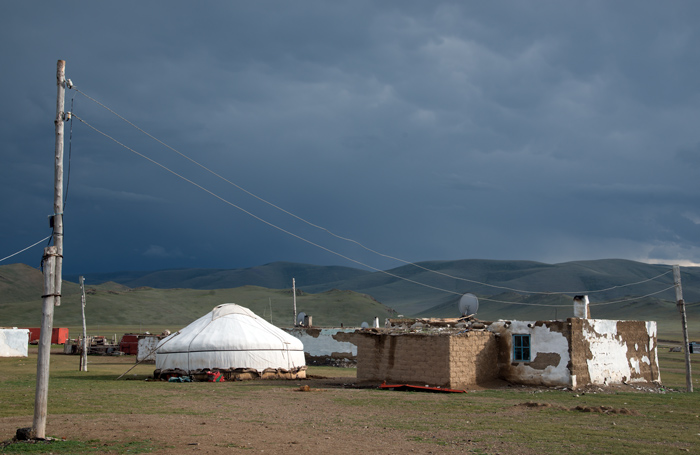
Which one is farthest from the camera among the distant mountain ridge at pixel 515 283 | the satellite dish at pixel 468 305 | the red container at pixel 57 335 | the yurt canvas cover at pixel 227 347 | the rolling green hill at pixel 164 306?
the distant mountain ridge at pixel 515 283

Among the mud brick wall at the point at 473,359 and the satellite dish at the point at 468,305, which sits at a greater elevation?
the satellite dish at the point at 468,305

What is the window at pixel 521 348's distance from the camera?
1908 centimetres

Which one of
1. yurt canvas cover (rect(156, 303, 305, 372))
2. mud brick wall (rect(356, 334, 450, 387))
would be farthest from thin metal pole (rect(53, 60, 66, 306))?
yurt canvas cover (rect(156, 303, 305, 372))

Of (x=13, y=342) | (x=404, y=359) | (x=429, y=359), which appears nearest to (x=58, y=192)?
(x=429, y=359)

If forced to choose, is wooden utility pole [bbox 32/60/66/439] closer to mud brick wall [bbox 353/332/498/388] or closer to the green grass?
the green grass

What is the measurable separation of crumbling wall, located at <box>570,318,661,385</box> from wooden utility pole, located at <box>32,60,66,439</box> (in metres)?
14.4

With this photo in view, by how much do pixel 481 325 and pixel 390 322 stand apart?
3.43m

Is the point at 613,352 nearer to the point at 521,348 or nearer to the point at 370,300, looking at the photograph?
the point at 521,348

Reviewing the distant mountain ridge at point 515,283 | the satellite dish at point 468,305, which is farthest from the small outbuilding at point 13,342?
the distant mountain ridge at point 515,283

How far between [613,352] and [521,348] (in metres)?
3.11

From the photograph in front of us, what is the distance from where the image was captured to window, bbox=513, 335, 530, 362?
19.1 metres

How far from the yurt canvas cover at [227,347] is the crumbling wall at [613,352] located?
33.0 ft

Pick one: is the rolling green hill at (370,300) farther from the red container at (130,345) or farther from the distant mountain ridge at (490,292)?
the red container at (130,345)

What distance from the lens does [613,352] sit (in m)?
19.8
